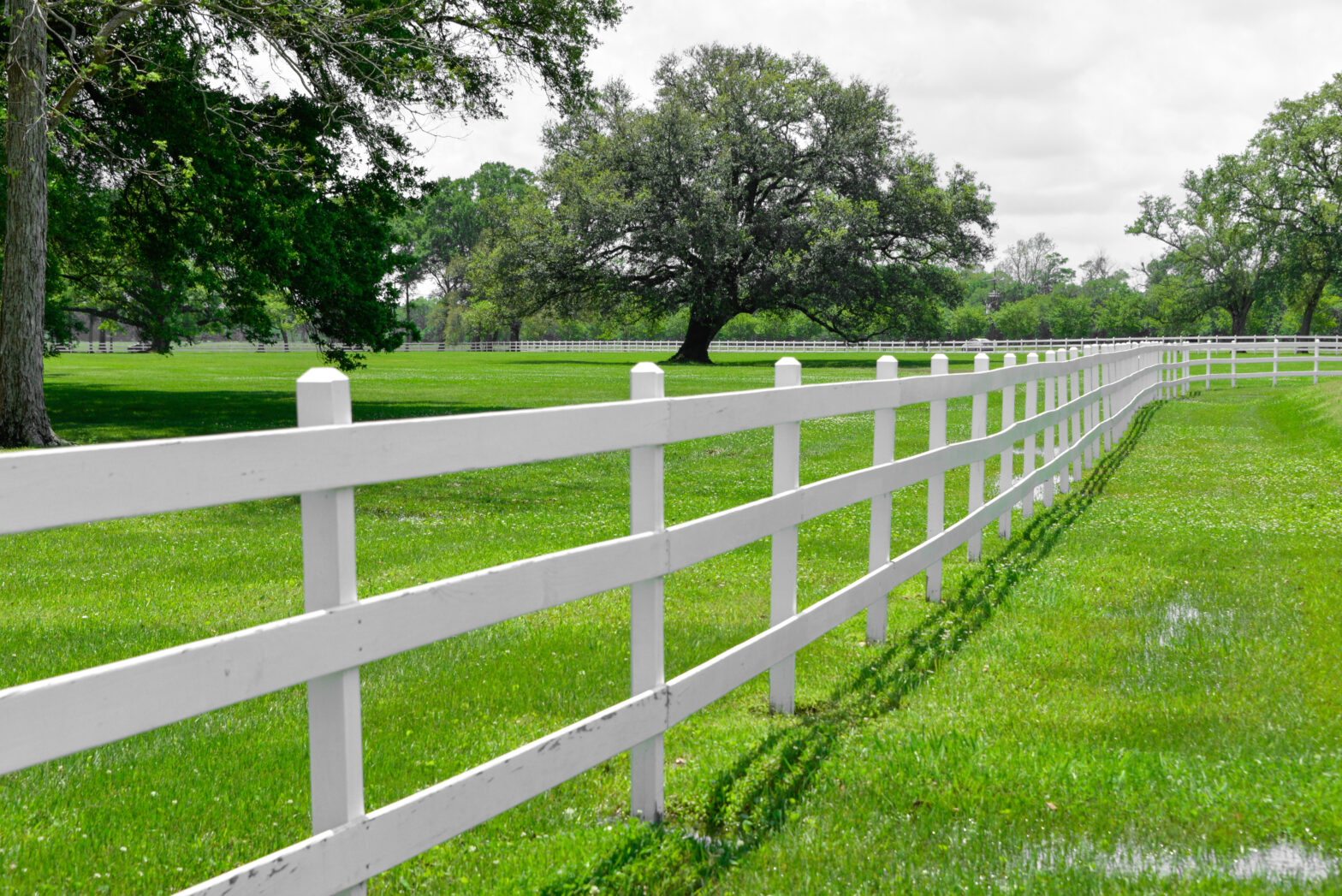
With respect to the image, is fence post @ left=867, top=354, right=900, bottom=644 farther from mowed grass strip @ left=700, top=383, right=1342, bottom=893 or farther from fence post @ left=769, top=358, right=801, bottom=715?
fence post @ left=769, top=358, right=801, bottom=715

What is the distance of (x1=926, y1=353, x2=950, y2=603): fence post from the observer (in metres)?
6.88

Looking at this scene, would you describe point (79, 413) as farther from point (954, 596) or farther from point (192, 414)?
point (954, 596)

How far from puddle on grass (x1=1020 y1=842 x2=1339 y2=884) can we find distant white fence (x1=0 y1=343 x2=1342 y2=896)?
1307 mm

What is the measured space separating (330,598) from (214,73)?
21477 millimetres

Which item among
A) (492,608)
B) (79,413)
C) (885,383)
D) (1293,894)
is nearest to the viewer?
(492,608)

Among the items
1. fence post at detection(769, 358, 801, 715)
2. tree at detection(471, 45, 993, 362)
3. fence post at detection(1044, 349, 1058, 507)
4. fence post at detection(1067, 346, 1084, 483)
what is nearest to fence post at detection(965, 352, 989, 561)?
fence post at detection(1044, 349, 1058, 507)

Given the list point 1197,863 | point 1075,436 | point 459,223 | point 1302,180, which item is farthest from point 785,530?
point 459,223

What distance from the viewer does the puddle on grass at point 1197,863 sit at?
3.51m

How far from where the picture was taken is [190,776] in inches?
168

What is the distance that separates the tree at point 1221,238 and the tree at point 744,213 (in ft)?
62.1

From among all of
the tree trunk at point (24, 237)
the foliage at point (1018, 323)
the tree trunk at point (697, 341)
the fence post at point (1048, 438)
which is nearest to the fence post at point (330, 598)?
the fence post at point (1048, 438)

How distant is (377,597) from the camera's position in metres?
2.43

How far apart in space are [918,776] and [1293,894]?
1.34 meters

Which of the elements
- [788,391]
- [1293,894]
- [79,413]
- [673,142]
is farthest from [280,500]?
[673,142]
